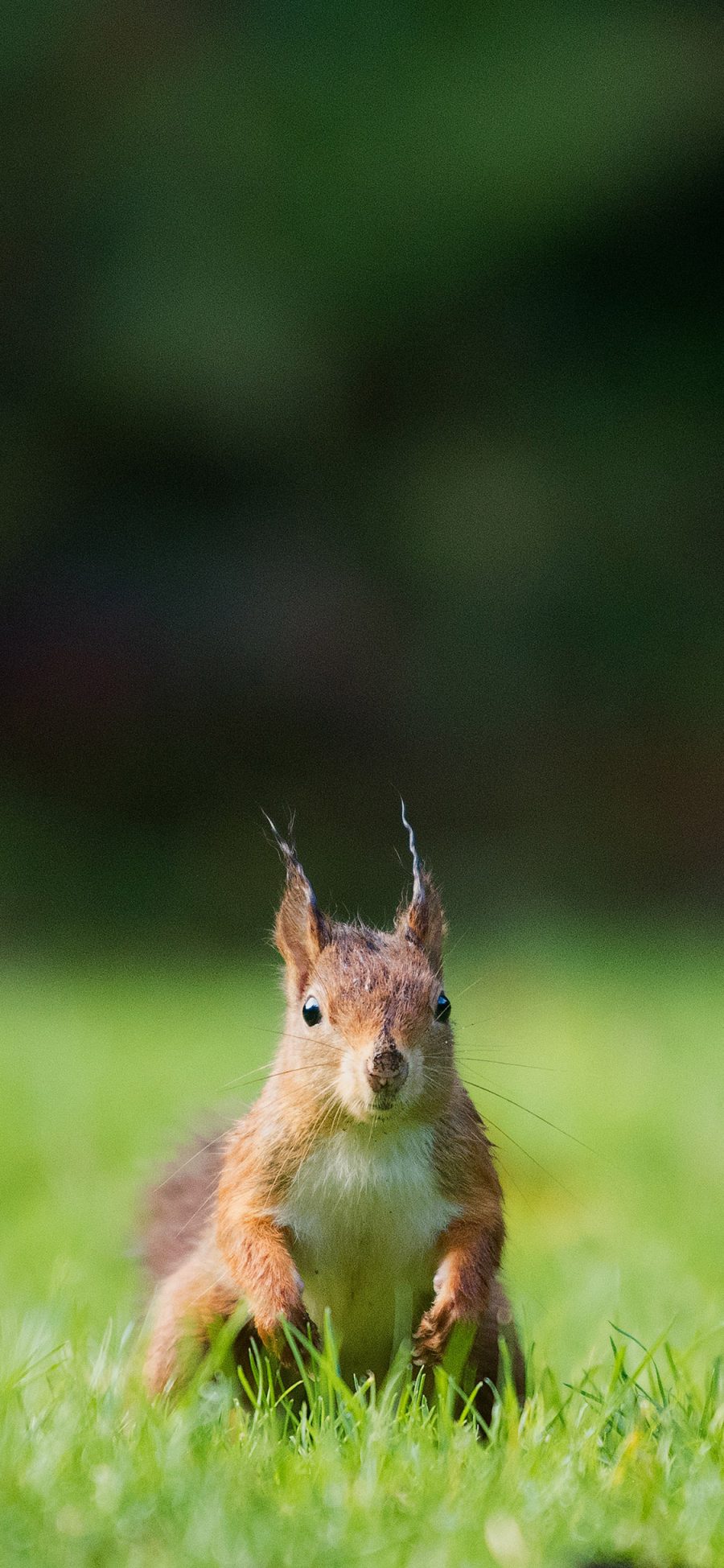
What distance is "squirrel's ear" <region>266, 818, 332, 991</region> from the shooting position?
→ 7.99ft

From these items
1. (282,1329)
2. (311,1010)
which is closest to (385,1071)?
(311,1010)

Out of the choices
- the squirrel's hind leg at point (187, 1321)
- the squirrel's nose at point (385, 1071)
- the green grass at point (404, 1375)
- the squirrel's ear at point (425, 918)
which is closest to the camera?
the green grass at point (404, 1375)

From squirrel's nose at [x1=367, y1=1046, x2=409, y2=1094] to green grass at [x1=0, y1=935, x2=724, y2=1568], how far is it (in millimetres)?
327

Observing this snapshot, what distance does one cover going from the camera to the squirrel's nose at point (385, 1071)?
2.16 metres

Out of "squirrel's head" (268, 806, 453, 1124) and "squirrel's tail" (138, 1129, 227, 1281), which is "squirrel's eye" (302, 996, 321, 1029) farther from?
"squirrel's tail" (138, 1129, 227, 1281)

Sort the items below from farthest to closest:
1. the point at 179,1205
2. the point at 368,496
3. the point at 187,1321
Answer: the point at 368,496 < the point at 179,1205 < the point at 187,1321

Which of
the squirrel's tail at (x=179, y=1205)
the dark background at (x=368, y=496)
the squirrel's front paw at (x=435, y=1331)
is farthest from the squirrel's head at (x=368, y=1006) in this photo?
the dark background at (x=368, y=496)

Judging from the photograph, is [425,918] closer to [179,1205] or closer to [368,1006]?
[368,1006]

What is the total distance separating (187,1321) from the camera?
237cm

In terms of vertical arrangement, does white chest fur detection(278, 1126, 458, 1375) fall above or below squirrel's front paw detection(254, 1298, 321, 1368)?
above

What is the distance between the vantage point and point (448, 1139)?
2.32 meters

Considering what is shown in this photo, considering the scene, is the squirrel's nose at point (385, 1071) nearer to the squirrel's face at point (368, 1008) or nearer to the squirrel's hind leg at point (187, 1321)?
the squirrel's face at point (368, 1008)

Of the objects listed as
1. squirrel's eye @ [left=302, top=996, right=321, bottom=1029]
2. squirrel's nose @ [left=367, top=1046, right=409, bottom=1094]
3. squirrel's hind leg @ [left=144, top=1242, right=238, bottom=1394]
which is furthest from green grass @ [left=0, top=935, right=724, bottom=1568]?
squirrel's eye @ [left=302, top=996, right=321, bottom=1029]

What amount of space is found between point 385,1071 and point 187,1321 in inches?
18.7
